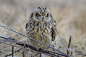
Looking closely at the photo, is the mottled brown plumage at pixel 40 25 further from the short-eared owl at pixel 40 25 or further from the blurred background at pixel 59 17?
the blurred background at pixel 59 17

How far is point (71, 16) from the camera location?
313 cm

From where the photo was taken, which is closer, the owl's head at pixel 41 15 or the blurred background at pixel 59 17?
the owl's head at pixel 41 15

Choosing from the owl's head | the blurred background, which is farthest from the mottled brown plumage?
the blurred background

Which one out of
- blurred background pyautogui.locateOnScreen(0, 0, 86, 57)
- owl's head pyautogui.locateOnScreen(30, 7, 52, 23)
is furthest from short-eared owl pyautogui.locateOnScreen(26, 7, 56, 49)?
blurred background pyautogui.locateOnScreen(0, 0, 86, 57)

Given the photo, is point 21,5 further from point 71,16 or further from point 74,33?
point 74,33

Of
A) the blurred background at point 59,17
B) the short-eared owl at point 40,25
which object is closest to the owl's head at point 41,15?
the short-eared owl at point 40,25

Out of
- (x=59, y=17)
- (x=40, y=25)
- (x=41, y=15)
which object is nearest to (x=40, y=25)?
(x=40, y=25)

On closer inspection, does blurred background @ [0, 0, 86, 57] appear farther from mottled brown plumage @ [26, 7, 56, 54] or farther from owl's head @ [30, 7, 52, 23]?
owl's head @ [30, 7, 52, 23]

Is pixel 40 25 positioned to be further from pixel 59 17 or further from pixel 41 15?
pixel 59 17

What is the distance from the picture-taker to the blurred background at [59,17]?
262cm

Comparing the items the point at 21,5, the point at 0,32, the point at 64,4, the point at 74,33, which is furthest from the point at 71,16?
the point at 0,32

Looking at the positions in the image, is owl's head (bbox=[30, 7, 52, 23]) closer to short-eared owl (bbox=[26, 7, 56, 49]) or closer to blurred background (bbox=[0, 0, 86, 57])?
short-eared owl (bbox=[26, 7, 56, 49])

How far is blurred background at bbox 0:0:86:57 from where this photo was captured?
8.59ft

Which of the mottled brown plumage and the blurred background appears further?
the blurred background
